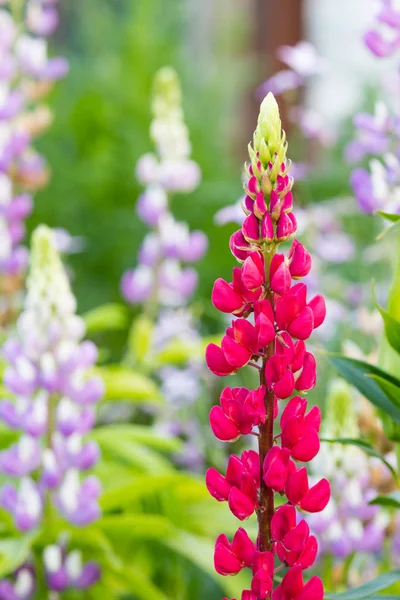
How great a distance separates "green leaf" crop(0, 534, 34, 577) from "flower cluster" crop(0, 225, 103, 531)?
0.07 ft

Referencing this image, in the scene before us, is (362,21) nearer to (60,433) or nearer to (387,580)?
(60,433)

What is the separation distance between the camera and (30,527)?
41.1 inches

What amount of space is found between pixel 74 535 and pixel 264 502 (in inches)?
24.6

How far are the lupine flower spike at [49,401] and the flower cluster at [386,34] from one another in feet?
1.30

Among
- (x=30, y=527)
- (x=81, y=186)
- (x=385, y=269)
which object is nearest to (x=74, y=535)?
(x=30, y=527)

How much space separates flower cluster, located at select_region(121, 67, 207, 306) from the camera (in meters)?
1.49

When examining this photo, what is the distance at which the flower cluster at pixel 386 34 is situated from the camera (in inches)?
36.9

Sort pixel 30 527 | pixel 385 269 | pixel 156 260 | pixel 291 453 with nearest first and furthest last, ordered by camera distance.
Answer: pixel 291 453
pixel 30 527
pixel 156 260
pixel 385 269

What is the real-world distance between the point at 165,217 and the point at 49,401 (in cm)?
52

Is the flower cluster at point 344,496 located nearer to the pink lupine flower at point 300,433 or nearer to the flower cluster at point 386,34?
the flower cluster at point 386,34

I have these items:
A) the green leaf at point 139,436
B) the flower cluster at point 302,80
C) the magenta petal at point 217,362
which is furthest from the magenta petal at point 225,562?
the flower cluster at point 302,80

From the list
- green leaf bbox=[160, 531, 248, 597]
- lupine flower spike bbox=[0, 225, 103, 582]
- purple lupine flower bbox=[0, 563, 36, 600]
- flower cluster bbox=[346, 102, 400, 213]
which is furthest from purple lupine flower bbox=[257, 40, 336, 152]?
purple lupine flower bbox=[0, 563, 36, 600]

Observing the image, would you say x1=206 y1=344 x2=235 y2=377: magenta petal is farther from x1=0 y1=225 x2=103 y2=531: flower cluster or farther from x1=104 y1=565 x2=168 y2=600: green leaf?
x1=104 y1=565 x2=168 y2=600: green leaf

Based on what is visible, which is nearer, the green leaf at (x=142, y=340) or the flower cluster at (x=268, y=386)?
the flower cluster at (x=268, y=386)
